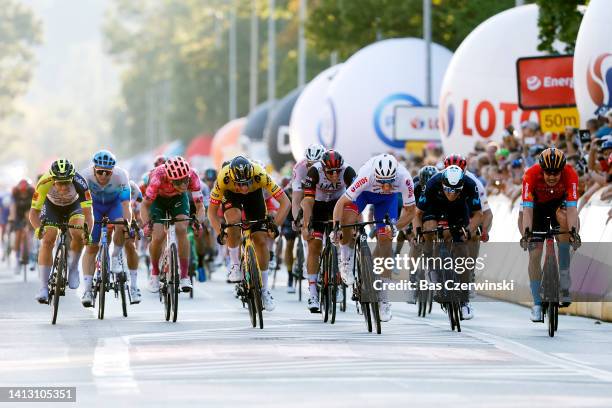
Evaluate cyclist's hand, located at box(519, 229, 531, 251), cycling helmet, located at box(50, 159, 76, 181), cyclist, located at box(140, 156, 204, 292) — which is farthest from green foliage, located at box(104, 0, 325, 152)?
cyclist's hand, located at box(519, 229, 531, 251)

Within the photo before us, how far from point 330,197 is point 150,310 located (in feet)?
10.6

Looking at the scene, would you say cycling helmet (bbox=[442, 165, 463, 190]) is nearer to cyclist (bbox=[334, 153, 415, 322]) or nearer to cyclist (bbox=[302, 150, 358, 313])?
cyclist (bbox=[334, 153, 415, 322])

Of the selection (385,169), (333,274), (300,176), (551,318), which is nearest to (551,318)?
(551,318)

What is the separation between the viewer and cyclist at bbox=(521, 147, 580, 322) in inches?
671

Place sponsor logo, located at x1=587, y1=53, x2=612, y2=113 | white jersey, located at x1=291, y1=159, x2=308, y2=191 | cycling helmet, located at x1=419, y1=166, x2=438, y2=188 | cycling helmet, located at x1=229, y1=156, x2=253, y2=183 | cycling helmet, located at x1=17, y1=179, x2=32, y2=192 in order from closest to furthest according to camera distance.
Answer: cycling helmet, located at x1=229, y1=156, x2=253, y2=183
white jersey, located at x1=291, y1=159, x2=308, y2=191
cycling helmet, located at x1=419, y1=166, x2=438, y2=188
sponsor logo, located at x1=587, y1=53, x2=612, y2=113
cycling helmet, located at x1=17, y1=179, x2=32, y2=192

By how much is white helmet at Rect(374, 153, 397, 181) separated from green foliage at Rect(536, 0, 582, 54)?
13.8m

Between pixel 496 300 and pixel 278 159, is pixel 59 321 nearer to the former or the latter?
pixel 496 300

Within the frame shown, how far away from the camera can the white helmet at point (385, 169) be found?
17.2 metres

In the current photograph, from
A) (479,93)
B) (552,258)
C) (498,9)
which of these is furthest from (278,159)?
(552,258)

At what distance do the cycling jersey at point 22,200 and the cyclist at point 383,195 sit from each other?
14601mm

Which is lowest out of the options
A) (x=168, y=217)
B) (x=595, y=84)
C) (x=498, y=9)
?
(x=168, y=217)

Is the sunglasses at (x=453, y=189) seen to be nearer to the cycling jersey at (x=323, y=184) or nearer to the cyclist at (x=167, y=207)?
the cycling jersey at (x=323, y=184)

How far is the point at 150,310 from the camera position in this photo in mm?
21078

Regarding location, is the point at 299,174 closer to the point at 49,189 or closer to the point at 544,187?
the point at 49,189
